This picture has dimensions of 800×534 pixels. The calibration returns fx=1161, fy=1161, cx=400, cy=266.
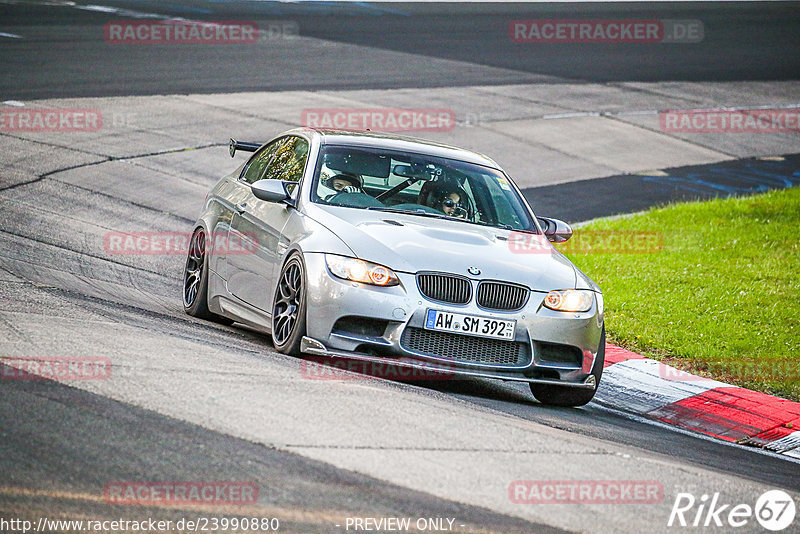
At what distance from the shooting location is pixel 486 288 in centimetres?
758

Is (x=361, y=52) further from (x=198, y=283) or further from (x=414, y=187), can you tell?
(x=414, y=187)

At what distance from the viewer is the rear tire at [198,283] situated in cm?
967

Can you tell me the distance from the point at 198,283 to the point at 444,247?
280 centimetres

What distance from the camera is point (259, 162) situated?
32.8ft

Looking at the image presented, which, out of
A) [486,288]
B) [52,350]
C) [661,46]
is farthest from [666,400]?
[661,46]

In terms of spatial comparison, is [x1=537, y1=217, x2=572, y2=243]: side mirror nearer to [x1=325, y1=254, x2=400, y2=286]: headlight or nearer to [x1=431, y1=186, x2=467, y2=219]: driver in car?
[x1=431, y1=186, x2=467, y2=219]: driver in car

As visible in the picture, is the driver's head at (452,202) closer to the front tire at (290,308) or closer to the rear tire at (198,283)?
the front tire at (290,308)

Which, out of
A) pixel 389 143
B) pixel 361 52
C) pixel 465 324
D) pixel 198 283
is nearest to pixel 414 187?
pixel 389 143

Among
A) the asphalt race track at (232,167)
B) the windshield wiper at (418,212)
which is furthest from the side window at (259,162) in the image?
the windshield wiper at (418,212)

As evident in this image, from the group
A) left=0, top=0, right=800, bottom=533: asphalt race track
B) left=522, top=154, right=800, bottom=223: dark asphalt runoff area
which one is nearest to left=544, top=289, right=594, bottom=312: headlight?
left=0, top=0, right=800, bottom=533: asphalt race track

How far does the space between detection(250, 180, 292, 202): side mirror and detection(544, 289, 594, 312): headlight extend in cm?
209

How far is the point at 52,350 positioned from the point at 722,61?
1145 inches

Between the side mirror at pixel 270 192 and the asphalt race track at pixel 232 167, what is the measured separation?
1.07 meters

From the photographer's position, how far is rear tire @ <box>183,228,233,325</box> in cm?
967
